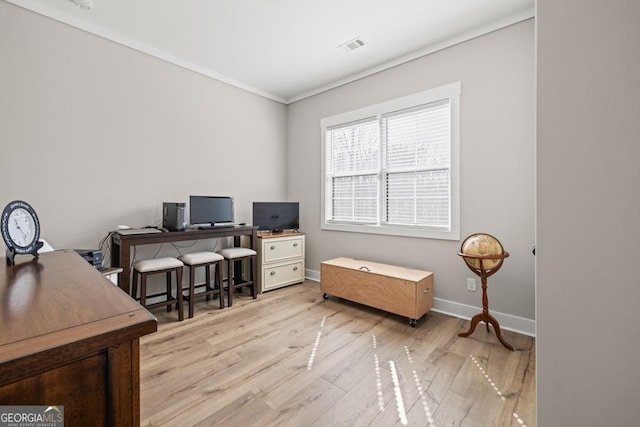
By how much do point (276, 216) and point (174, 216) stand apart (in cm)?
138

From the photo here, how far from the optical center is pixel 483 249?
234 cm

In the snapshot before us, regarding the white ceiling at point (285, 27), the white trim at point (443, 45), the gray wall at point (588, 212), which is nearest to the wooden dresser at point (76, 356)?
the gray wall at point (588, 212)

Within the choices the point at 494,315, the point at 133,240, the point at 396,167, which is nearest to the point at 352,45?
the point at 396,167

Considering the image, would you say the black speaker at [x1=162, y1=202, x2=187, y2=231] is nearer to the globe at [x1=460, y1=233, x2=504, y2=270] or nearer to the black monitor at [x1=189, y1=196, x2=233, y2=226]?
the black monitor at [x1=189, y1=196, x2=233, y2=226]

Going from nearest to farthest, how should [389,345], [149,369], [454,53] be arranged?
[149,369], [389,345], [454,53]

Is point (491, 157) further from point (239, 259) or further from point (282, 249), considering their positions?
point (239, 259)

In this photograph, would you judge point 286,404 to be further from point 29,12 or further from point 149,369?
point 29,12

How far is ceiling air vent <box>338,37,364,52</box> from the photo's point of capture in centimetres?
298

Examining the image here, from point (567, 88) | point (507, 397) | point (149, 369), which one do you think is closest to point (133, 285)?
point (149, 369)

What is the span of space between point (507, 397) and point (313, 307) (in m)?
1.91

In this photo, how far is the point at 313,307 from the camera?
3.19 m

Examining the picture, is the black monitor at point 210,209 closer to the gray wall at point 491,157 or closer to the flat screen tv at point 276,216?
the flat screen tv at point 276,216

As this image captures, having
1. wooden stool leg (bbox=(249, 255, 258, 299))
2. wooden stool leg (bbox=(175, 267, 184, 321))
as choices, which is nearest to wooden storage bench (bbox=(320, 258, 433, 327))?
wooden stool leg (bbox=(249, 255, 258, 299))

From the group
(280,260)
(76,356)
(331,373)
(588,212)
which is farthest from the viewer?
(280,260)
